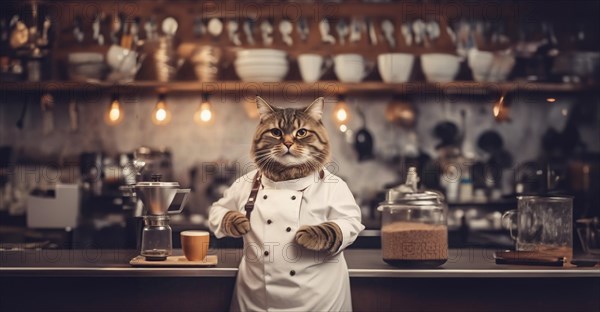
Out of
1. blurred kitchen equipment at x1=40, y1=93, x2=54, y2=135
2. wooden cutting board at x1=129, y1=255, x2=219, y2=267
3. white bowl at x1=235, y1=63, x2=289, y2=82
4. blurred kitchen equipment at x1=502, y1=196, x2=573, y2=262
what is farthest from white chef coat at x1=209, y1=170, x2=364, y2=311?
blurred kitchen equipment at x1=40, y1=93, x2=54, y2=135

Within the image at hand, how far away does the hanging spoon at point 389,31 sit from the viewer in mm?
3906

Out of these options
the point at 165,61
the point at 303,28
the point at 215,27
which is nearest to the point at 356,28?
the point at 303,28

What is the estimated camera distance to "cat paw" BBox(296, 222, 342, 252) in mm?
1932

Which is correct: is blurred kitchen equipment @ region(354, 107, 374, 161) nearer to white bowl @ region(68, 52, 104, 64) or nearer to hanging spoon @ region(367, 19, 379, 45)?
hanging spoon @ region(367, 19, 379, 45)

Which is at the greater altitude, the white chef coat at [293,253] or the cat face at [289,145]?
the cat face at [289,145]

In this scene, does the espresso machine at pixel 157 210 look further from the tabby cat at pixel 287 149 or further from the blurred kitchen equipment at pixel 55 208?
the blurred kitchen equipment at pixel 55 208

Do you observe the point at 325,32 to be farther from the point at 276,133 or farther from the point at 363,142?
the point at 276,133

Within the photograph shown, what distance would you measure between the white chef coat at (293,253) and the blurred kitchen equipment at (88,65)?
1889 mm

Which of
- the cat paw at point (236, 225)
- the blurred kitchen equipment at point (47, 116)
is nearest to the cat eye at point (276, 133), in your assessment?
the cat paw at point (236, 225)

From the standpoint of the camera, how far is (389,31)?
392 centimetres

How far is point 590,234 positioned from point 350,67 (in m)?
1.65

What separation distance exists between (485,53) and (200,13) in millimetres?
1566

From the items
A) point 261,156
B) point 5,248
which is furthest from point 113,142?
point 261,156

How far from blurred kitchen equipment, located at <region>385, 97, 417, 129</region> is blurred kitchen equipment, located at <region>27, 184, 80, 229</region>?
6.07ft
